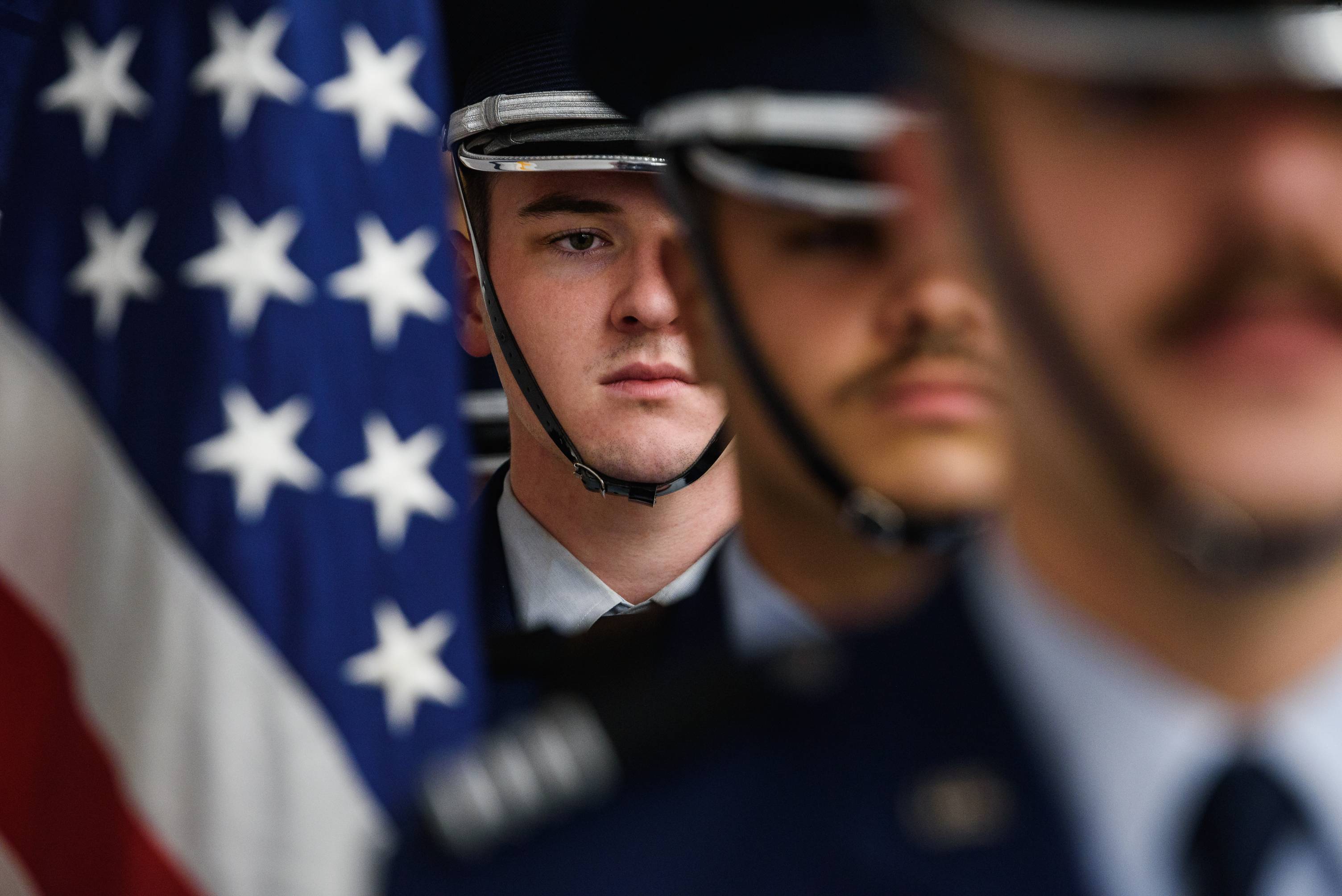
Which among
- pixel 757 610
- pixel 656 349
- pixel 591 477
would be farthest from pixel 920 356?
pixel 591 477

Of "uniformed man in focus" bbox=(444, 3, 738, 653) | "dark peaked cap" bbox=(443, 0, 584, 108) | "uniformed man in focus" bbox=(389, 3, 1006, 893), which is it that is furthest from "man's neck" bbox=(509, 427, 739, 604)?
"uniformed man in focus" bbox=(389, 3, 1006, 893)

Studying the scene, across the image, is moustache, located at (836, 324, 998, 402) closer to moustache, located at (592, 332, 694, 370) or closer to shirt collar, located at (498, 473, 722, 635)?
moustache, located at (592, 332, 694, 370)

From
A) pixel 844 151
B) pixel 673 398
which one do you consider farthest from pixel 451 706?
pixel 844 151

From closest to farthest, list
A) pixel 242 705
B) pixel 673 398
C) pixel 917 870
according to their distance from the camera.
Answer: pixel 917 870 → pixel 242 705 → pixel 673 398

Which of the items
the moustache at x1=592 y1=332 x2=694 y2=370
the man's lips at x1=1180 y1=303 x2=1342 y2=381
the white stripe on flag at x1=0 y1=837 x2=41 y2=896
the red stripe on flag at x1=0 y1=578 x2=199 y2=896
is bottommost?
the white stripe on flag at x1=0 y1=837 x2=41 y2=896

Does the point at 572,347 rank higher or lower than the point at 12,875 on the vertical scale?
higher

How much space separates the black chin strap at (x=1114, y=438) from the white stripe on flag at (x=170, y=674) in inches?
33.6

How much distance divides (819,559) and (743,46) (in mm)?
406

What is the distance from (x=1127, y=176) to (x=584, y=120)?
1.20m

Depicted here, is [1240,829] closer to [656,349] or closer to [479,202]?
[656,349]

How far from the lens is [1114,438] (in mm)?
623

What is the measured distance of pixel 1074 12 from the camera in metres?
0.61

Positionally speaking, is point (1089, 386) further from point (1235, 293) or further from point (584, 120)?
point (584, 120)

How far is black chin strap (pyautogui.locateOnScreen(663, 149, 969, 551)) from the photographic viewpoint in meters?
0.98
